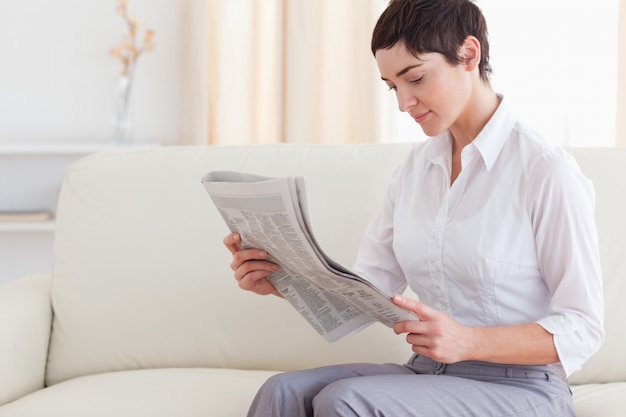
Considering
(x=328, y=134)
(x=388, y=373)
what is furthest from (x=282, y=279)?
(x=328, y=134)

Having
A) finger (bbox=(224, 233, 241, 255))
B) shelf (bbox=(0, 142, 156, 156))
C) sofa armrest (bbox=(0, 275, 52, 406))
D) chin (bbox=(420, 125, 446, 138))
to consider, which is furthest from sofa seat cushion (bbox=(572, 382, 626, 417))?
shelf (bbox=(0, 142, 156, 156))

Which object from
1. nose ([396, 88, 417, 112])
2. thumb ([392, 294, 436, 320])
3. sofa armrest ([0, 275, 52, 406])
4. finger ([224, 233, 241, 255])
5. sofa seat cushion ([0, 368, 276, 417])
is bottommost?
sofa seat cushion ([0, 368, 276, 417])

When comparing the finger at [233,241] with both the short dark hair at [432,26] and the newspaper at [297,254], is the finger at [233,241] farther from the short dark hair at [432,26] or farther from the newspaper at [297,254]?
the short dark hair at [432,26]

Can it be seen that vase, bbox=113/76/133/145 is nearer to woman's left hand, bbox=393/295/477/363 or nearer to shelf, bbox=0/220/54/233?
shelf, bbox=0/220/54/233

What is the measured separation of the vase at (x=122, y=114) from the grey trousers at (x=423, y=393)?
7.47 feet

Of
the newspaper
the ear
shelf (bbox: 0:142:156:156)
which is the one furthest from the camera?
shelf (bbox: 0:142:156:156)

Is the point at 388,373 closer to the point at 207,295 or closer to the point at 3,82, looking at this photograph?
the point at 207,295

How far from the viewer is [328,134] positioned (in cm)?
336

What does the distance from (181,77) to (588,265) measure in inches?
95.7

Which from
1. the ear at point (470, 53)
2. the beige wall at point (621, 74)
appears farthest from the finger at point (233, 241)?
the beige wall at point (621, 74)

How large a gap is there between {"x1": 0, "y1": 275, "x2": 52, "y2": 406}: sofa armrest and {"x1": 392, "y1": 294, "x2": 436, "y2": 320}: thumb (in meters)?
0.92

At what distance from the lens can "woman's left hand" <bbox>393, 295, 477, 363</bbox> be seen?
1.23 meters

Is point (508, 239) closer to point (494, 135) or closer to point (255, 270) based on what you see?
point (494, 135)

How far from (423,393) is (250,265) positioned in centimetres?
38
